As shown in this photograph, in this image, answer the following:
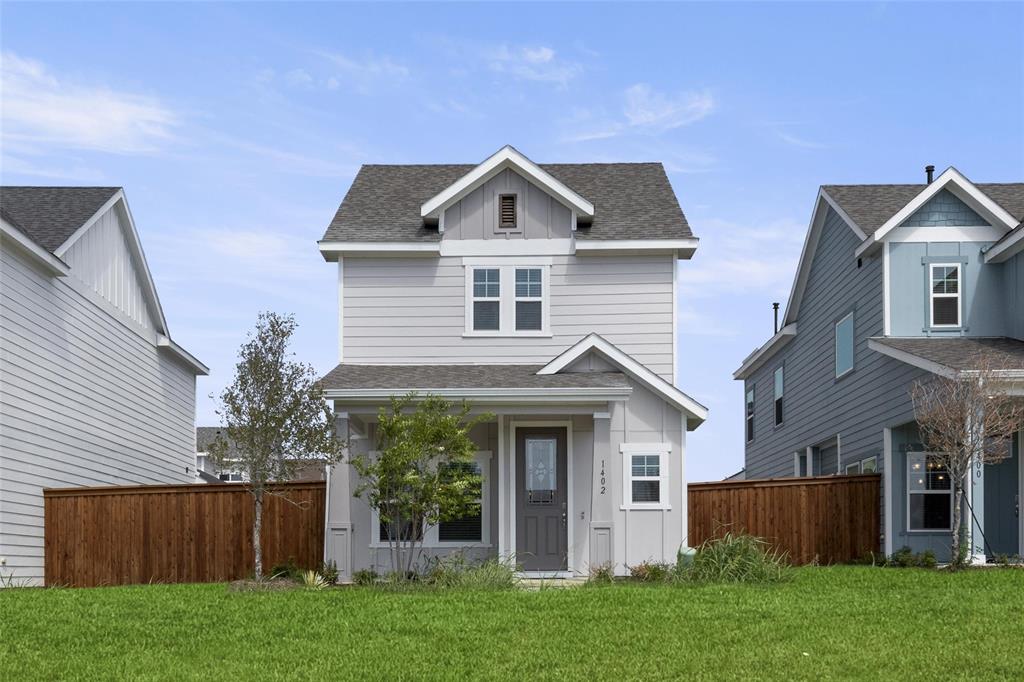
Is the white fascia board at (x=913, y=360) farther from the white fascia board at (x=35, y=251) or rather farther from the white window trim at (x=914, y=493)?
the white fascia board at (x=35, y=251)

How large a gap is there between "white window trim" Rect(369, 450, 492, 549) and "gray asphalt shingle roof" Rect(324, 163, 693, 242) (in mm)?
4653

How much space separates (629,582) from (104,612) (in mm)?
8258

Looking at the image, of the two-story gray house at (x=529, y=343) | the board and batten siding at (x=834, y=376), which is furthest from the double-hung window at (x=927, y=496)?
the two-story gray house at (x=529, y=343)

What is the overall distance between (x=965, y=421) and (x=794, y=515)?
5.27 meters

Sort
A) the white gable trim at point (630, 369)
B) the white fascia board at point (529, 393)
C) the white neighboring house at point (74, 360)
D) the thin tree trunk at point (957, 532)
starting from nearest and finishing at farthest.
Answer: the thin tree trunk at point (957, 532), the white fascia board at point (529, 393), the white gable trim at point (630, 369), the white neighboring house at point (74, 360)

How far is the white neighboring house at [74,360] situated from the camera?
22328 mm

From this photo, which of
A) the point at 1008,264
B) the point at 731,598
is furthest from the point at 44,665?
the point at 1008,264

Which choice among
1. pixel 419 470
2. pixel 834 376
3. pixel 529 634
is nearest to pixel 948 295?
pixel 834 376

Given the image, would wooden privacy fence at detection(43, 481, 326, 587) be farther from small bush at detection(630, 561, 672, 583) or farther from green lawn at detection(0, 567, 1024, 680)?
small bush at detection(630, 561, 672, 583)

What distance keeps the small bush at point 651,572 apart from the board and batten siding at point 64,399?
10.9 metres

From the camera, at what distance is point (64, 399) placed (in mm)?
24625

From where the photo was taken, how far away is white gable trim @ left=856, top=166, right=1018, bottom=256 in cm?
2506

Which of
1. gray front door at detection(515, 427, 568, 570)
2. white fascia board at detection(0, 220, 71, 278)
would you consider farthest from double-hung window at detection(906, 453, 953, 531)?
white fascia board at detection(0, 220, 71, 278)

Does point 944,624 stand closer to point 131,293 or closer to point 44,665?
point 44,665
